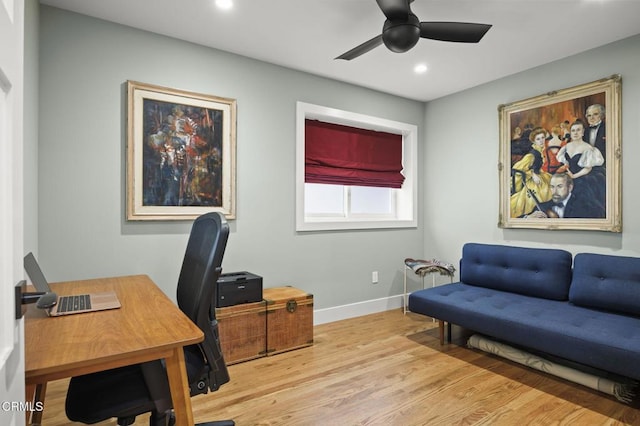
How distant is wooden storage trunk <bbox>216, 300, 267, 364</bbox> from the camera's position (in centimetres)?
274

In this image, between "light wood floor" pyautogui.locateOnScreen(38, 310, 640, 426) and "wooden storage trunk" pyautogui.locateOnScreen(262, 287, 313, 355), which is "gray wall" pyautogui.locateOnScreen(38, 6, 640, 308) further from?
"light wood floor" pyautogui.locateOnScreen(38, 310, 640, 426)

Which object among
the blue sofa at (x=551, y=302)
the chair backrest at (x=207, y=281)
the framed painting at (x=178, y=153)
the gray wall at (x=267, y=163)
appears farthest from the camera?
the framed painting at (x=178, y=153)

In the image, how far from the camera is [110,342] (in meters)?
1.11

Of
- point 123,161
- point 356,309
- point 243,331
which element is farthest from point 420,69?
point 243,331

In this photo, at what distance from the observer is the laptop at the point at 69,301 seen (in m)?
1.46

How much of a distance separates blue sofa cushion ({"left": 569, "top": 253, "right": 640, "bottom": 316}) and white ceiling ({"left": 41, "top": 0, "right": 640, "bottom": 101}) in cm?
176

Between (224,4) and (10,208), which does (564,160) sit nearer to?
(224,4)

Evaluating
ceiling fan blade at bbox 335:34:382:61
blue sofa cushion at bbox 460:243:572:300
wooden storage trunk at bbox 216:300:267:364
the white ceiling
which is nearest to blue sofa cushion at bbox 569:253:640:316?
blue sofa cushion at bbox 460:243:572:300

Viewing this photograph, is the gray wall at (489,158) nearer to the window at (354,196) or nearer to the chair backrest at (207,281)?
the window at (354,196)

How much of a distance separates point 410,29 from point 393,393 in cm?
225

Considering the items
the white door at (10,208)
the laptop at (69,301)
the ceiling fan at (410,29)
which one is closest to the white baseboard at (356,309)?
the laptop at (69,301)

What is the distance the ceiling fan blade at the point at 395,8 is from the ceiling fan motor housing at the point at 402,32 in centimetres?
2

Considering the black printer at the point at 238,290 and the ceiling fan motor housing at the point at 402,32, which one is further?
the black printer at the point at 238,290

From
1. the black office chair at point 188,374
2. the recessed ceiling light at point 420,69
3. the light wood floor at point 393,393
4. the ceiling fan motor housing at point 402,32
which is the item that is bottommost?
the light wood floor at point 393,393
